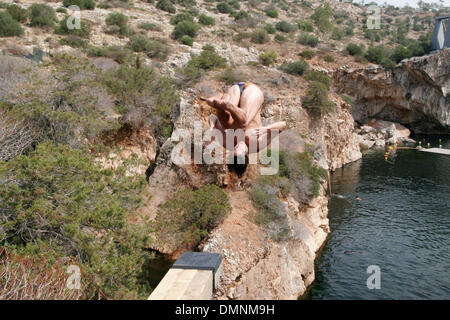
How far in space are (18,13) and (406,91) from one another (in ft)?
142

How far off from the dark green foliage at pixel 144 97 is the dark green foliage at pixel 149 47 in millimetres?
10959

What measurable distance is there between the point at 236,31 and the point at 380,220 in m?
30.1

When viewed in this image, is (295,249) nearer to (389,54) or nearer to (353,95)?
(353,95)

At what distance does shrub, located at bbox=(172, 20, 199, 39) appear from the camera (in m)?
35.8

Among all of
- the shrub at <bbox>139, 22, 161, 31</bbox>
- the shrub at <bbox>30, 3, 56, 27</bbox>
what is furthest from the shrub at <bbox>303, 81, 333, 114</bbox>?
the shrub at <bbox>30, 3, 56, 27</bbox>

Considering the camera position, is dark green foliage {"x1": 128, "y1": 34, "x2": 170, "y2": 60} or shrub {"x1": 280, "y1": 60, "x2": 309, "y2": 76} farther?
shrub {"x1": 280, "y1": 60, "x2": 309, "y2": 76}

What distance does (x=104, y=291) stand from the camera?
686 centimetres

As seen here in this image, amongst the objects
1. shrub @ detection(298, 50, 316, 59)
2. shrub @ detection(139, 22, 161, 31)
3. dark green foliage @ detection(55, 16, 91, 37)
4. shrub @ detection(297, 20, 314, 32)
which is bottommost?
shrub @ detection(298, 50, 316, 59)

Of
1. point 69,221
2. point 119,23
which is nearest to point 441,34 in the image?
point 119,23

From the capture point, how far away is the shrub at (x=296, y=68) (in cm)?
3225

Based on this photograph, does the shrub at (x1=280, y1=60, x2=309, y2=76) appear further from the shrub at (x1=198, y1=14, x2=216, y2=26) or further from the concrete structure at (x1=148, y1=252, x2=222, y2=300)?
the concrete structure at (x1=148, y1=252, x2=222, y2=300)

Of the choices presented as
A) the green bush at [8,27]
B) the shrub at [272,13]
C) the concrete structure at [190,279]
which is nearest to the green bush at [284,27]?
the shrub at [272,13]

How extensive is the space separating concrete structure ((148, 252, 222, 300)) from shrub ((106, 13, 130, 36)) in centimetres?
3031
